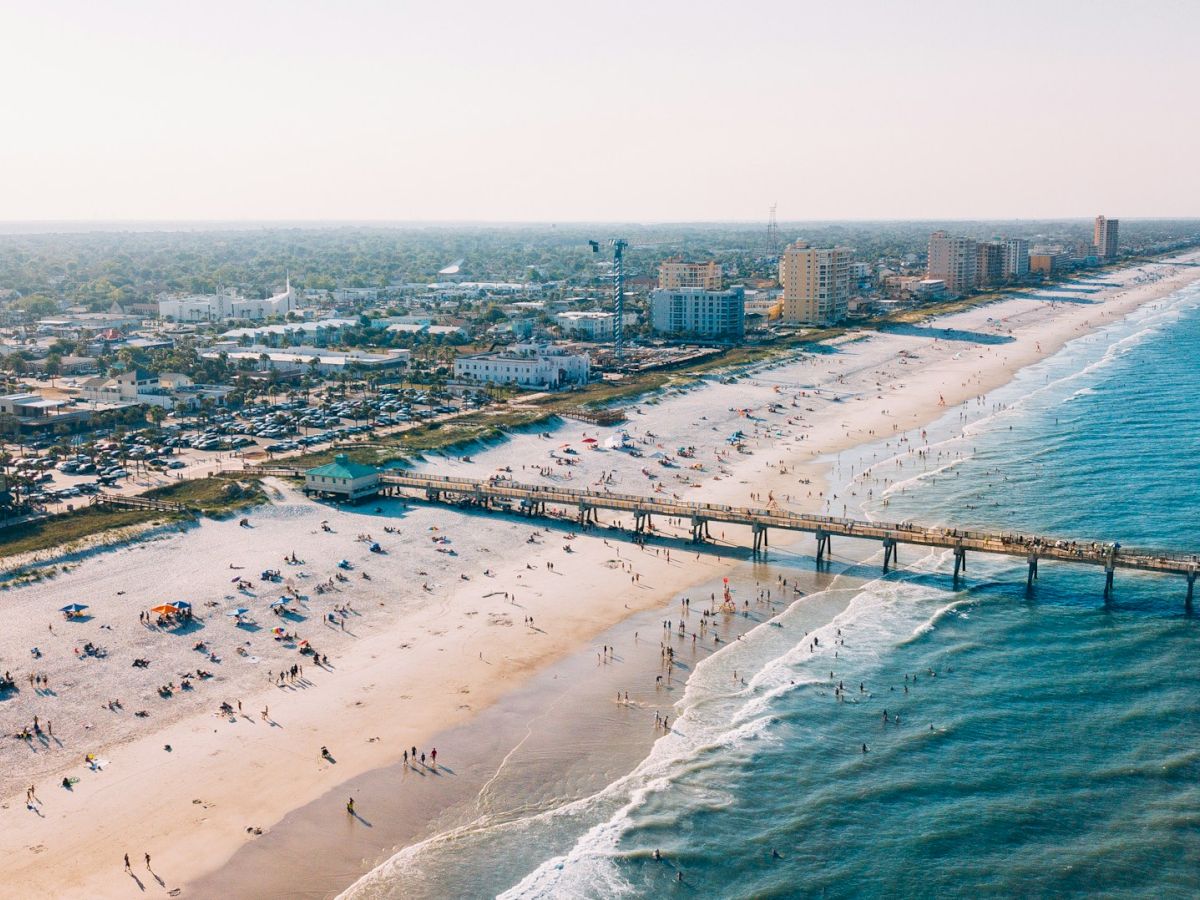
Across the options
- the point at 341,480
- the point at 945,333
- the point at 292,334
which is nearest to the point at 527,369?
the point at 341,480

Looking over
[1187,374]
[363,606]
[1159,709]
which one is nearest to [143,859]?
[363,606]

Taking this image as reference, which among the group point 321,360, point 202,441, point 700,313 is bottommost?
point 202,441

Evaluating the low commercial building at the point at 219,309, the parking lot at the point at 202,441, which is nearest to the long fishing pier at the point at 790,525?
the parking lot at the point at 202,441

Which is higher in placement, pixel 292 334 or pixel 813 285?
pixel 813 285

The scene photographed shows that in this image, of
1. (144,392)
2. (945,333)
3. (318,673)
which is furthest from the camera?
(945,333)

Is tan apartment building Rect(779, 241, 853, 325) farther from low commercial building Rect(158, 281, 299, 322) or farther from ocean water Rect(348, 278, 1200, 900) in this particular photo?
ocean water Rect(348, 278, 1200, 900)

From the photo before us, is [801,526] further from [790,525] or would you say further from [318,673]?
[318,673]

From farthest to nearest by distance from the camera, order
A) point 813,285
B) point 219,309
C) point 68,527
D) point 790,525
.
Answer: point 219,309 → point 813,285 → point 790,525 → point 68,527

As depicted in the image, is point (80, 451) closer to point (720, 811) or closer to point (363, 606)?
point (363, 606)
